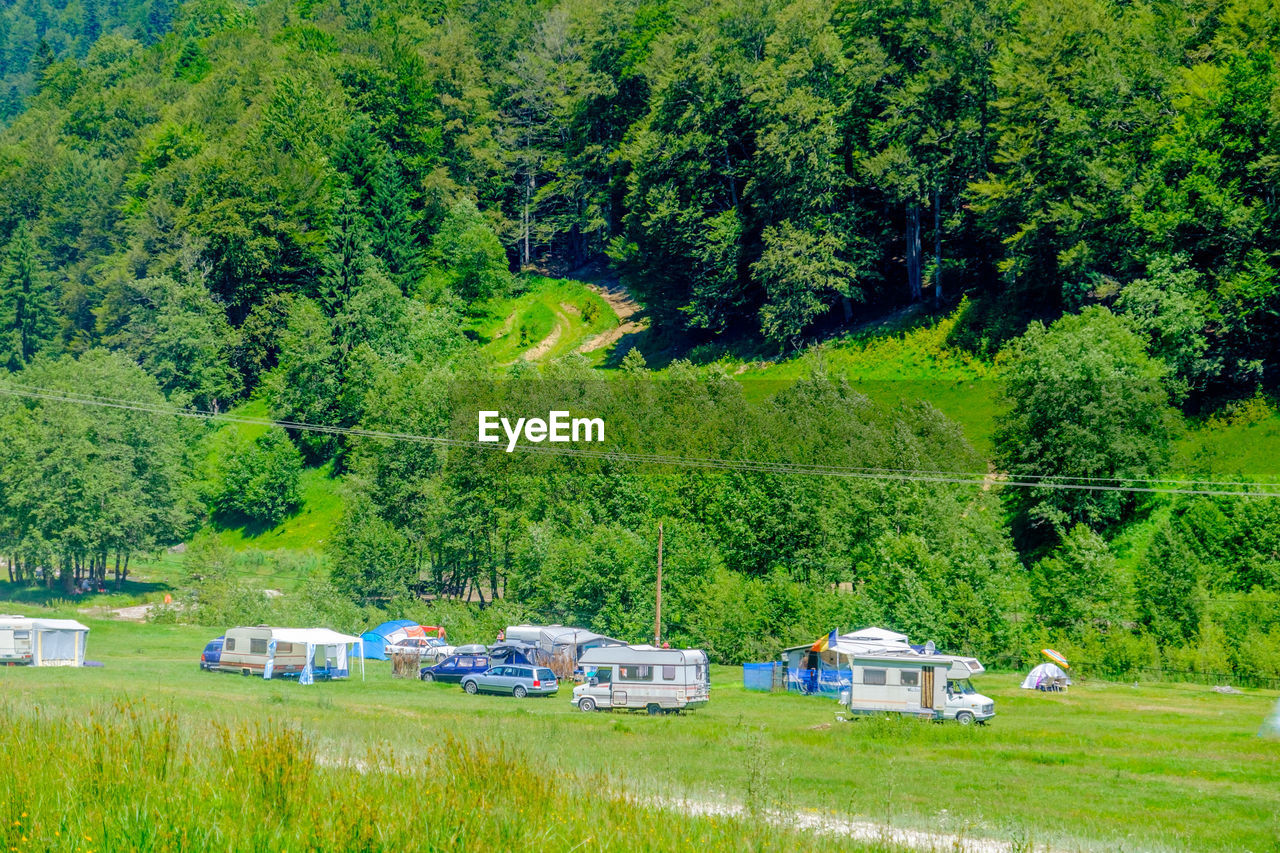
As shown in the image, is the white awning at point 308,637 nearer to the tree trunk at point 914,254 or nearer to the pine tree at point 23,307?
the tree trunk at point 914,254

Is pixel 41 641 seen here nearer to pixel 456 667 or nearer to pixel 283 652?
pixel 283 652

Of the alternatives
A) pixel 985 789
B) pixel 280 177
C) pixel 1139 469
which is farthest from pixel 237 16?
pixel 985 789

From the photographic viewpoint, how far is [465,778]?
1200 centimetres

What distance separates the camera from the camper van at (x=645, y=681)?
1422 inches

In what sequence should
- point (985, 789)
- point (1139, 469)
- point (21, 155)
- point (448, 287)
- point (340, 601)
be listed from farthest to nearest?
point (21, 155) → point (448, 287) → point (340, 601) → point (1139, 469) → point (985, 789)

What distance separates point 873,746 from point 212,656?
28195 mm

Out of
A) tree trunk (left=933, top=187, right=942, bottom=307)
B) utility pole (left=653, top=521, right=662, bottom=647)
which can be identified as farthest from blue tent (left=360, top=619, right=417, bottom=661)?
tree trunk (left=933, top=187, right=942, bottom=307)

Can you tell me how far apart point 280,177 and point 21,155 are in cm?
6779

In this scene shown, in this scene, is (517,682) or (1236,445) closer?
(517,682)

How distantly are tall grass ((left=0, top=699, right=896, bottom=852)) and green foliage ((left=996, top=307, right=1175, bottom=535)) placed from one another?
42.6 meters

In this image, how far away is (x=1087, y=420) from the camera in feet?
165

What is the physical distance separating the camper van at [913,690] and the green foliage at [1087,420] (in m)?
18.6

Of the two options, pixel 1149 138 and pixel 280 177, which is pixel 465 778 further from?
pixel 280 177

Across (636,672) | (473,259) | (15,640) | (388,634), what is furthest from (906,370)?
(15,640)
